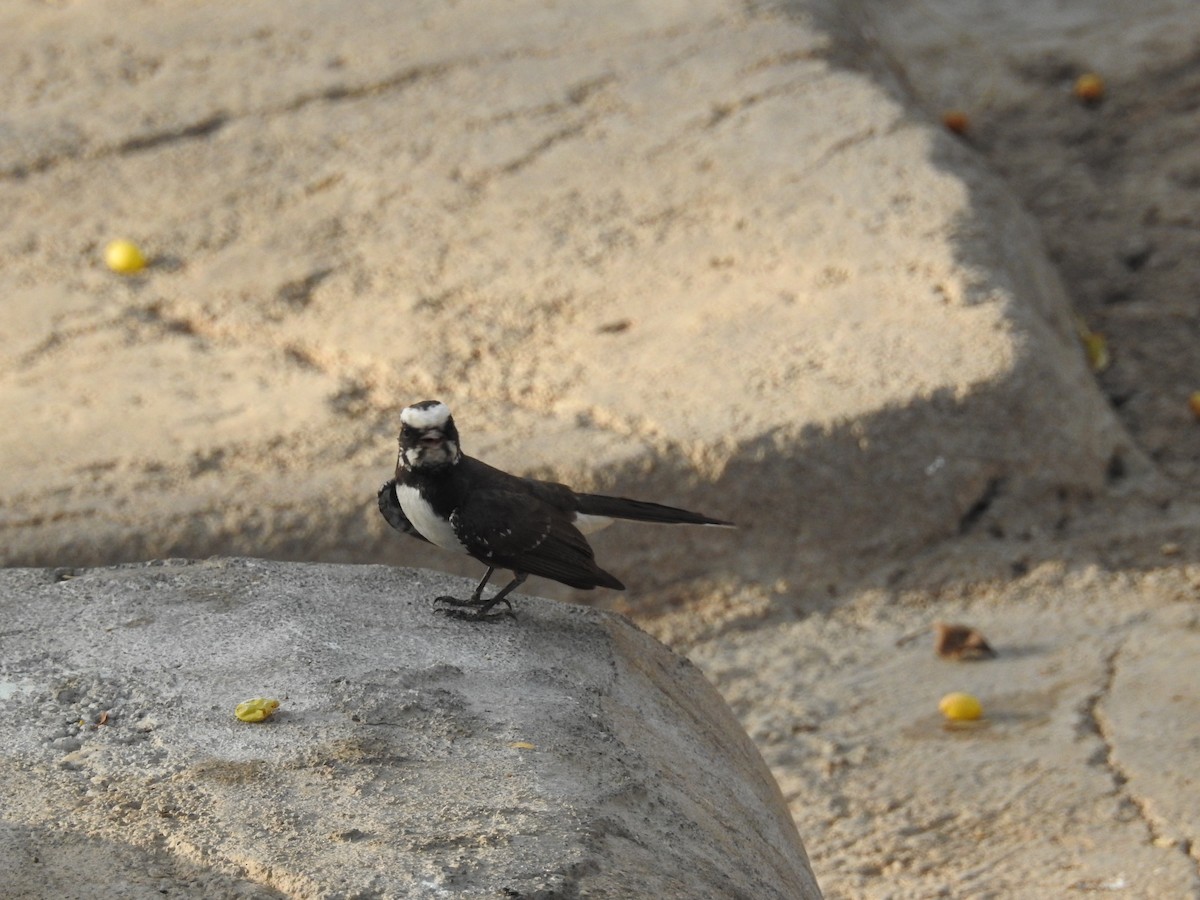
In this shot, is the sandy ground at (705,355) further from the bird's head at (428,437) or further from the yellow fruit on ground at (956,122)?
the bird's head at (428,437)

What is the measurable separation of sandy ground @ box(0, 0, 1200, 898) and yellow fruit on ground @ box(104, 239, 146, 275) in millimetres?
83

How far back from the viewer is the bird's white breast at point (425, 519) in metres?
3.64

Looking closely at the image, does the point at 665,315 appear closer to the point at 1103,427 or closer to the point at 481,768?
the point at 1103,427

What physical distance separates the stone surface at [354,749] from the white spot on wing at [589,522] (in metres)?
0.38

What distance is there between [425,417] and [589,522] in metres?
0.57

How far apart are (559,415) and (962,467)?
140 centimetres

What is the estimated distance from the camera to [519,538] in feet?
11.8

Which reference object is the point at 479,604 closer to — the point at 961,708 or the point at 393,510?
the point at 393,510

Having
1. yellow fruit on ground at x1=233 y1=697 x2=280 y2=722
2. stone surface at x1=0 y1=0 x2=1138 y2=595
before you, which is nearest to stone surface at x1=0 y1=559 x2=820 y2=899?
yellow fruit on ground at x1=233 y1=697 x2=280 y2=722

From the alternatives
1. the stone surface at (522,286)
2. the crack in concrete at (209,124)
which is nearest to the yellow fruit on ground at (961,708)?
the stone surface at (522,286)

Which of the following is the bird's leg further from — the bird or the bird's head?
the bird's head

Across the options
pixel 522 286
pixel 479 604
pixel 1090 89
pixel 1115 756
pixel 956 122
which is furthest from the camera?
pixel 1090 89

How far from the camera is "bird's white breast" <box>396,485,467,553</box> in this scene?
3.64 meters

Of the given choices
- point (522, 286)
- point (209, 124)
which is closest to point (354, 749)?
point (522, 286)
